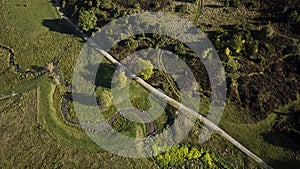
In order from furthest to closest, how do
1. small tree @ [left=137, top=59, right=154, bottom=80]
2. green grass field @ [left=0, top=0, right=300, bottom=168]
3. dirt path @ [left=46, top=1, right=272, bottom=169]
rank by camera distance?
small tree @ [left=137, top=59, right=154, bottom=80], green grass field @ [left=0, top=0, right=300, bottom=168], dirt path @ [left=46, top=1, right=272, bottom=169]

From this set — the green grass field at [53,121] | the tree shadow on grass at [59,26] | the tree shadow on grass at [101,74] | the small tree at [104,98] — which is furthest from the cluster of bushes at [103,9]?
the small tree at [104,98]

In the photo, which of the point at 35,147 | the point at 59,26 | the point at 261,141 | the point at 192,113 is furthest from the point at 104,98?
the point at 261,141

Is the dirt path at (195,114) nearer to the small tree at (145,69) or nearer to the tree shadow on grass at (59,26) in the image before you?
the small tree at (145,69)

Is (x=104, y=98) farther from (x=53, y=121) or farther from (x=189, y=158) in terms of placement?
(x=189, y=158)

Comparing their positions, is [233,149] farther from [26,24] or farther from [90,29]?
[26,24]

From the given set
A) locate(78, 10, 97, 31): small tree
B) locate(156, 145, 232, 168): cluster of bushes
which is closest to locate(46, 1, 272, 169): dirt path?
locate(156, 145, 232, 168): cluster of bushes

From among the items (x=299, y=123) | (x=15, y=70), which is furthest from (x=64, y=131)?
(x=299, y=123)

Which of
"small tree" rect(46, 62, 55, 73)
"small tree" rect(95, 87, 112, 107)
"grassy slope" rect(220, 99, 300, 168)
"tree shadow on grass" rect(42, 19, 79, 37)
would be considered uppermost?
"tree shadow on grass" rect(42, 19, 79, 37)

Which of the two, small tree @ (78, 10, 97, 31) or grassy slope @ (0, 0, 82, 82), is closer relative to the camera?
grassy slope @ (0, 0, 82, 82)

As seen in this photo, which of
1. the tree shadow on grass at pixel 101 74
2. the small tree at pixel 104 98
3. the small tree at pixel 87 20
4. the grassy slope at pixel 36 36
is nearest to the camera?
the small tree at pixel 104 98

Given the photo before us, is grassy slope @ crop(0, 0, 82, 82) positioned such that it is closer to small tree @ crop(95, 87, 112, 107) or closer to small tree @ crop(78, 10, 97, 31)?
small tree @ crop(78, 10, 97, 31)

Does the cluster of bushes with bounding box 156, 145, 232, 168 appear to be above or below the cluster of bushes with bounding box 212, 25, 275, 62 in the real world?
below
